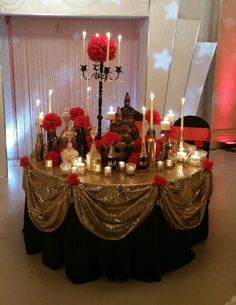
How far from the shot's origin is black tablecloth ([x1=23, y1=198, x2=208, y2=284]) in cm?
229

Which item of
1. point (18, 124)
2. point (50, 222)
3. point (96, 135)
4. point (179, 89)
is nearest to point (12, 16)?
point (18, 124)

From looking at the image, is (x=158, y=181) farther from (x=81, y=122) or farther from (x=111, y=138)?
(x=81, y=122)

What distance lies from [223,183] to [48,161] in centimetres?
243

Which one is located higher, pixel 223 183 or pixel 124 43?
pixel 124 43

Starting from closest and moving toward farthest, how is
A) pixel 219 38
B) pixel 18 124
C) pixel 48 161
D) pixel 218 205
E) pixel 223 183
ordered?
pixel 48 161 < pixel 218 205 < pixel 223 183 < pixel 18 124 < pixel 219 38

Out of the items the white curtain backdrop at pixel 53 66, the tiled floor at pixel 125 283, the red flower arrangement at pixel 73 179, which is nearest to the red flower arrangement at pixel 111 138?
the red flower arrangement at pixel 73 179

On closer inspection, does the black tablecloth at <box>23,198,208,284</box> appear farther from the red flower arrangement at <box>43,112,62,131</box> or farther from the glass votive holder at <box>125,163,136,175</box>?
the red flower arrangement at <box>43,112,62,131</box>

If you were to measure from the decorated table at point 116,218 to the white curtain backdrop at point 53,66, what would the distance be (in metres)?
2.45

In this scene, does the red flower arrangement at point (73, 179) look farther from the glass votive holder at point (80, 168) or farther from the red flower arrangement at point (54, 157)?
the red flower arrangement at point (54, 157)

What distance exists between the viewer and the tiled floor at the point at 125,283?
224cm

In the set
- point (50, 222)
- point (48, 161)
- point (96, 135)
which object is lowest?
point (50, 222)

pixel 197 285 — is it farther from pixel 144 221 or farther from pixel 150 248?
pixel 144 221

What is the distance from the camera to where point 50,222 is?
92.8 inches

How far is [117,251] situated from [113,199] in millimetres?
354
